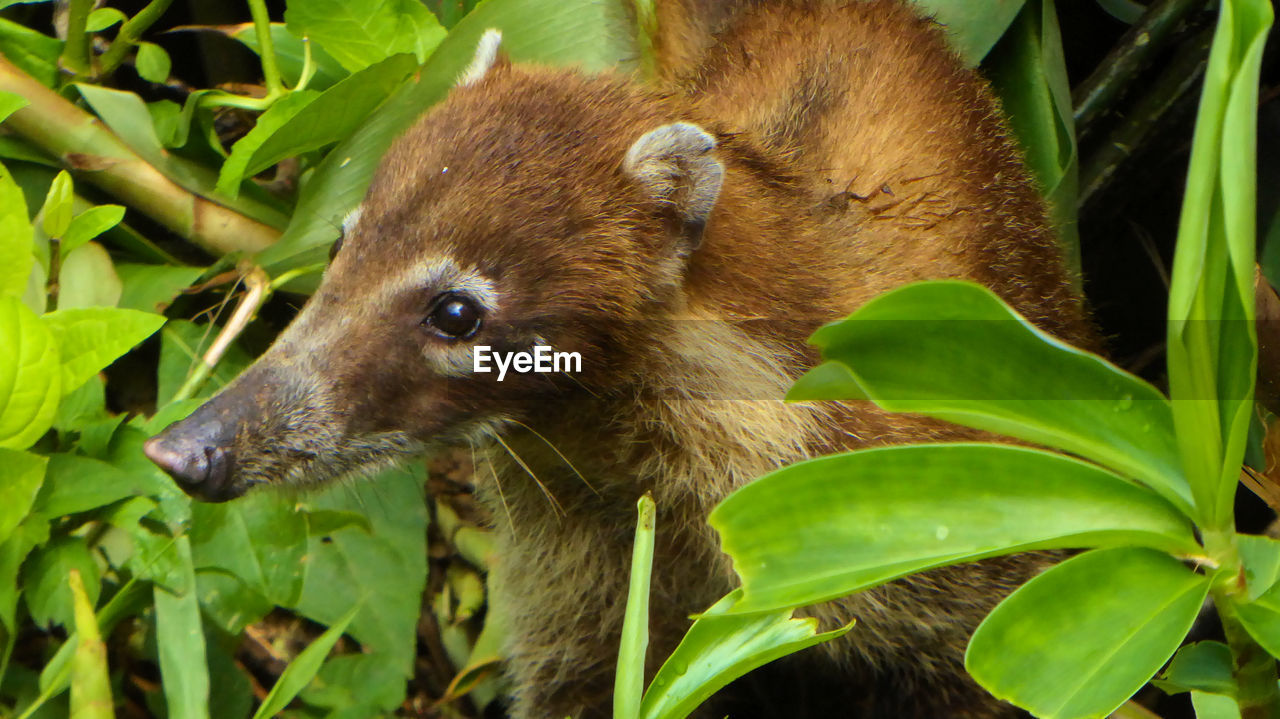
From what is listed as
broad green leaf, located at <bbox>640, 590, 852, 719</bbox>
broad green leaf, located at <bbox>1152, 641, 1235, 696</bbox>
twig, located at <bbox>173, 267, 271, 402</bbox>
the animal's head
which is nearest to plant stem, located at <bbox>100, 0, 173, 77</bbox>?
twig, located at <bbox>173, 267, 271, 402</bbox>

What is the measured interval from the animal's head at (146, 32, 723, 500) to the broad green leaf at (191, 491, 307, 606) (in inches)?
13.2

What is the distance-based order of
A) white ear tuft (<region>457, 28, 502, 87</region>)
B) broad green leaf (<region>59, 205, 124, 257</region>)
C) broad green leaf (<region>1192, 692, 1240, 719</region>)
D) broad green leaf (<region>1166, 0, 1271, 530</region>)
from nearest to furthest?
broad green leaf (<region>1166, 0, 1271, 530</region>), broad green leaf (<region>1192, 692, 1240, 719</region>), white ear tuft (<region>457, 28, 502, 87</region>), broad green leaf (<region>59, 205, 124, 257</region>)

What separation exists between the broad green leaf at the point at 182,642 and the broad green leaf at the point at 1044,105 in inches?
67.1

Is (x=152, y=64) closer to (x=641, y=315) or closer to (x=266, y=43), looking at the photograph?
(x=266, y=43)

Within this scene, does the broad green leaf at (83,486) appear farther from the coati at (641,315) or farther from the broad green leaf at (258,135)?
the broad green leaf at (258,135)

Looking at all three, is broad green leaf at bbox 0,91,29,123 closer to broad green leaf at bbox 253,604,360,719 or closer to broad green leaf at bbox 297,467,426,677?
broad green leaf at bbox 297,467,426,677

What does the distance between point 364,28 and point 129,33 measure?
511 mm

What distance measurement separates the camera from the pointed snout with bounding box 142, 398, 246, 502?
1626mm

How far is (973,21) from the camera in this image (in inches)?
96.0

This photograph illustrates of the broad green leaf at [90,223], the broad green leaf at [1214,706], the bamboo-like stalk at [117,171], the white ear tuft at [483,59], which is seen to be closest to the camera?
the broad green leaf at [1214,706]

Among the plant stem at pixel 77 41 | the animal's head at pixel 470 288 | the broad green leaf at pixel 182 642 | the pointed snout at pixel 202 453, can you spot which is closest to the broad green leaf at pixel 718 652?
the animal's head at pixel 470 288

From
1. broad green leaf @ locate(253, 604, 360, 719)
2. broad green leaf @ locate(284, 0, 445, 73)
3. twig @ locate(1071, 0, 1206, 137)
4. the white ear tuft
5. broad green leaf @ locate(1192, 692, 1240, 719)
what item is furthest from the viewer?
twig @ locate(1071, 0, 1206, 137)

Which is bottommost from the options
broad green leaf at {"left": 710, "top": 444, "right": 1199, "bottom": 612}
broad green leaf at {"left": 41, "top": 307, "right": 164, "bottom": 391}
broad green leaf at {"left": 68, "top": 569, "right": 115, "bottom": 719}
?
broad green leaf at {"left": 68, "top": 569, "right": 115, "bottom": 719}

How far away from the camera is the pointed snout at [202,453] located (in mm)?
1626
